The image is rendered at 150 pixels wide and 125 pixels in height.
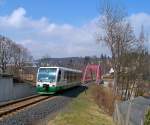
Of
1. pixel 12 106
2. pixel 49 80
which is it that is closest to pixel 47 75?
pixel 49 80

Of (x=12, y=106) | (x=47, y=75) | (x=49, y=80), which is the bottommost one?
(x=12, y=106)

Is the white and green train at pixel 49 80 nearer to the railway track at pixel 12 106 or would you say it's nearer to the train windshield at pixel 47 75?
the train windshield at pixel 47 75

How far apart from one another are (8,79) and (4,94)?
5.83 feet

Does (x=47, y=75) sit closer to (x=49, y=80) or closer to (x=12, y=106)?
(x=49, y=80)

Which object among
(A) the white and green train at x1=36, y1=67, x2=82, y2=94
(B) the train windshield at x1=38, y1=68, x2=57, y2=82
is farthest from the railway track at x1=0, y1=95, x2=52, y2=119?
(B) the train windshield at x1=38, y1=68, x2=57, y2=82


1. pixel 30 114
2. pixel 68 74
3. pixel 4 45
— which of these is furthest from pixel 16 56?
pixel 30 114

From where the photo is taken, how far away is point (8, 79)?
36688mm

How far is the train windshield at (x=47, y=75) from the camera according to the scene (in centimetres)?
4149

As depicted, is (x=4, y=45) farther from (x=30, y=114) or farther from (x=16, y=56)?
(x=30, y=114)

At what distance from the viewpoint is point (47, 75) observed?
41938mm

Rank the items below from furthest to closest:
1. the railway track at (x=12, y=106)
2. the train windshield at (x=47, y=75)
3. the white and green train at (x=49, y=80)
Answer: the train windshield at (x=47, y=75) < the white and green train at (x=49, y=80) < the railway track at (x=12, y=106)

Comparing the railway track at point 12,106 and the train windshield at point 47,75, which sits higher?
the train windshield at point 47,75

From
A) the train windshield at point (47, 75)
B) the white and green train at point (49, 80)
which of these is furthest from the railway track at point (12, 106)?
the train windshield at point (47, 75)

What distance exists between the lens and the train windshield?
4149 cm
